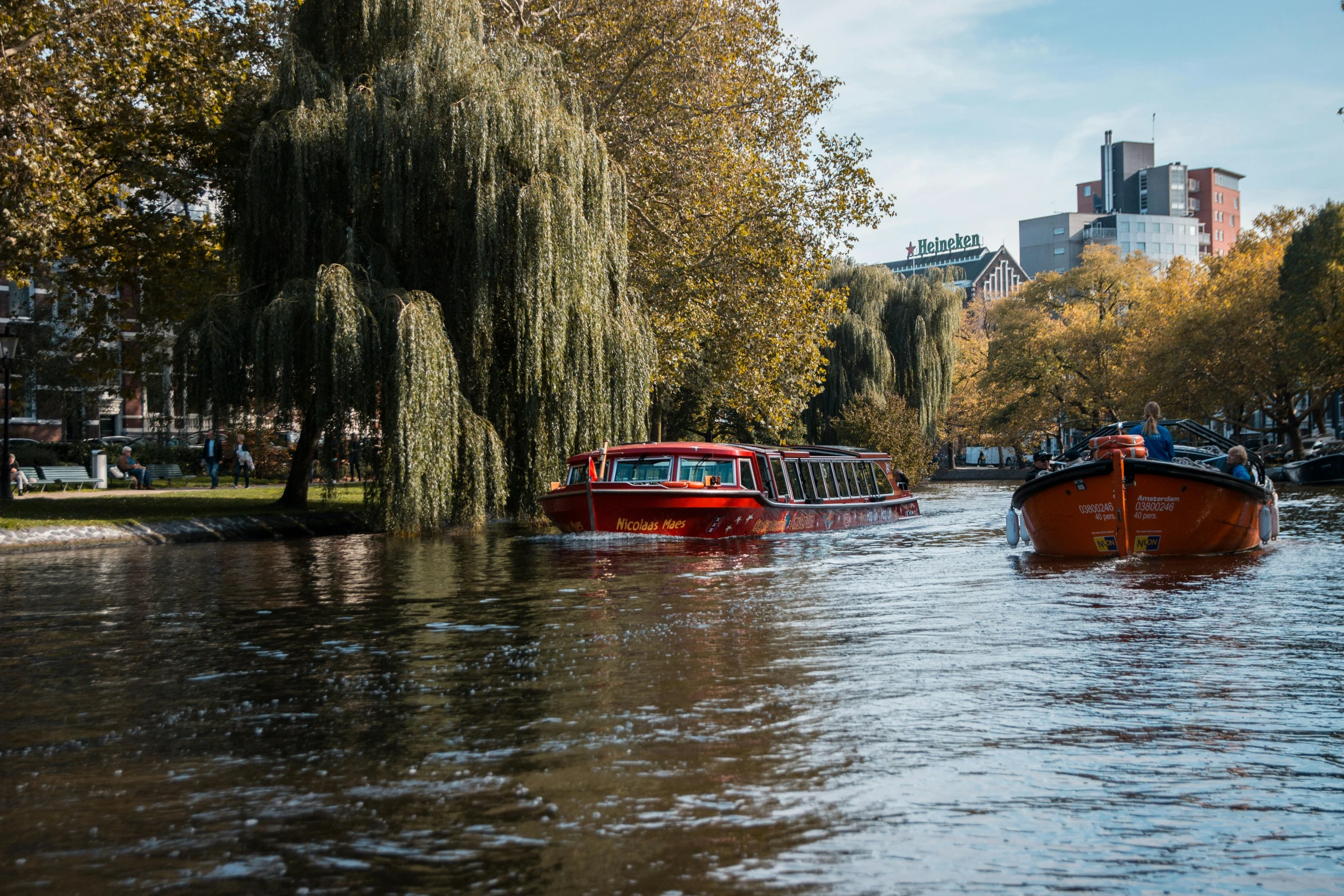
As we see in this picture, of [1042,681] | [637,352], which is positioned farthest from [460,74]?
[1042,681]

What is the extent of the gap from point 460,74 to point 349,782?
19.8m

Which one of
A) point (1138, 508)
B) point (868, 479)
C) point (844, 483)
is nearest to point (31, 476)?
point (844, 483)

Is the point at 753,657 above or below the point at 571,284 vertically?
below

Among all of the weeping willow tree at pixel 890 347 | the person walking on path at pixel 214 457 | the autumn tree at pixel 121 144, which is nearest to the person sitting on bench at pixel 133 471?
the person walking on path at pixel 214 457

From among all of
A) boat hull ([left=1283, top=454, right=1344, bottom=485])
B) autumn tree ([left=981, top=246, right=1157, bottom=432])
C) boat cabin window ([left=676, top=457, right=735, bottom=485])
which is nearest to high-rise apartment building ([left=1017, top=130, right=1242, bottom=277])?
autumn tree ([left=981, top=246, right=1157, bottom=432])

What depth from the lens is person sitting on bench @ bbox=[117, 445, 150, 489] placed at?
128 ft

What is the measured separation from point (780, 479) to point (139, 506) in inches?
570

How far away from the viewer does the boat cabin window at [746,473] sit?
23969 mm

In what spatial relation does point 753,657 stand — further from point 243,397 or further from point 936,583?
point 243,397

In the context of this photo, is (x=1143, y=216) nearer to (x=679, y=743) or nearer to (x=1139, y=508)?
(x=1139, y=508)

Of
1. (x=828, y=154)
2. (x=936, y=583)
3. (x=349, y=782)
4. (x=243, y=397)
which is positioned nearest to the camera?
(x=349, y=782)

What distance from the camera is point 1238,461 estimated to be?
19344mm

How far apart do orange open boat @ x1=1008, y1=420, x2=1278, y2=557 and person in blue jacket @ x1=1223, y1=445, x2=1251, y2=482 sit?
86 cm

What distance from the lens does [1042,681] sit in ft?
27.3
